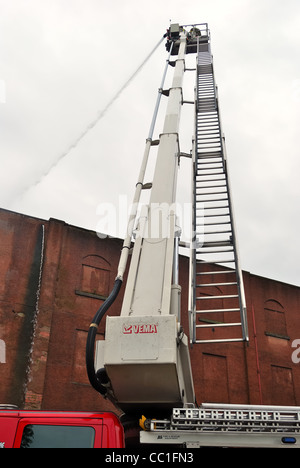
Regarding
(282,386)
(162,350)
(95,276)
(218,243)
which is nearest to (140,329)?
(162,350)

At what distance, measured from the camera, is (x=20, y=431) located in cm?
448

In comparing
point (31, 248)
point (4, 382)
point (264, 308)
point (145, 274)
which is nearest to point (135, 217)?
point (145, 274)

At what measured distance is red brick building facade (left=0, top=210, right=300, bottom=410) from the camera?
15.0 m

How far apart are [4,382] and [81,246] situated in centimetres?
569

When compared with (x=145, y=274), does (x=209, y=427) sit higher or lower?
lower

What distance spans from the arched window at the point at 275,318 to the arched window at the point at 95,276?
23.9 ft

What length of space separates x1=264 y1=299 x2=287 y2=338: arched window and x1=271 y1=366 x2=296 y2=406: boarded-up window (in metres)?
1.47

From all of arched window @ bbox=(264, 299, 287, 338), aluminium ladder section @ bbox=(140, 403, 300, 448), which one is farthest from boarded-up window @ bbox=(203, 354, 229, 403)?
aluminium ladder section @ bbox=(140, 403, 300, 448)

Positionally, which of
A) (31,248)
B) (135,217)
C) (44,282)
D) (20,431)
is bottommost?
(20,431)

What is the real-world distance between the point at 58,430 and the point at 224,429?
1610mm

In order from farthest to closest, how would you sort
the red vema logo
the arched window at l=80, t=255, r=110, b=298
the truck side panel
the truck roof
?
1. the arched window at l=80, t=255, r=110, b=298
2. the red vema logo
3. the truck roof
4. the truck side panel

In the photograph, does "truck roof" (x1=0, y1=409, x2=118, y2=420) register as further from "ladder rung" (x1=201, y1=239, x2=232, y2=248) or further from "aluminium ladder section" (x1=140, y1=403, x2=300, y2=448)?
"ladder rung" (x1=201, y1=239, x2=232, y2=248)
